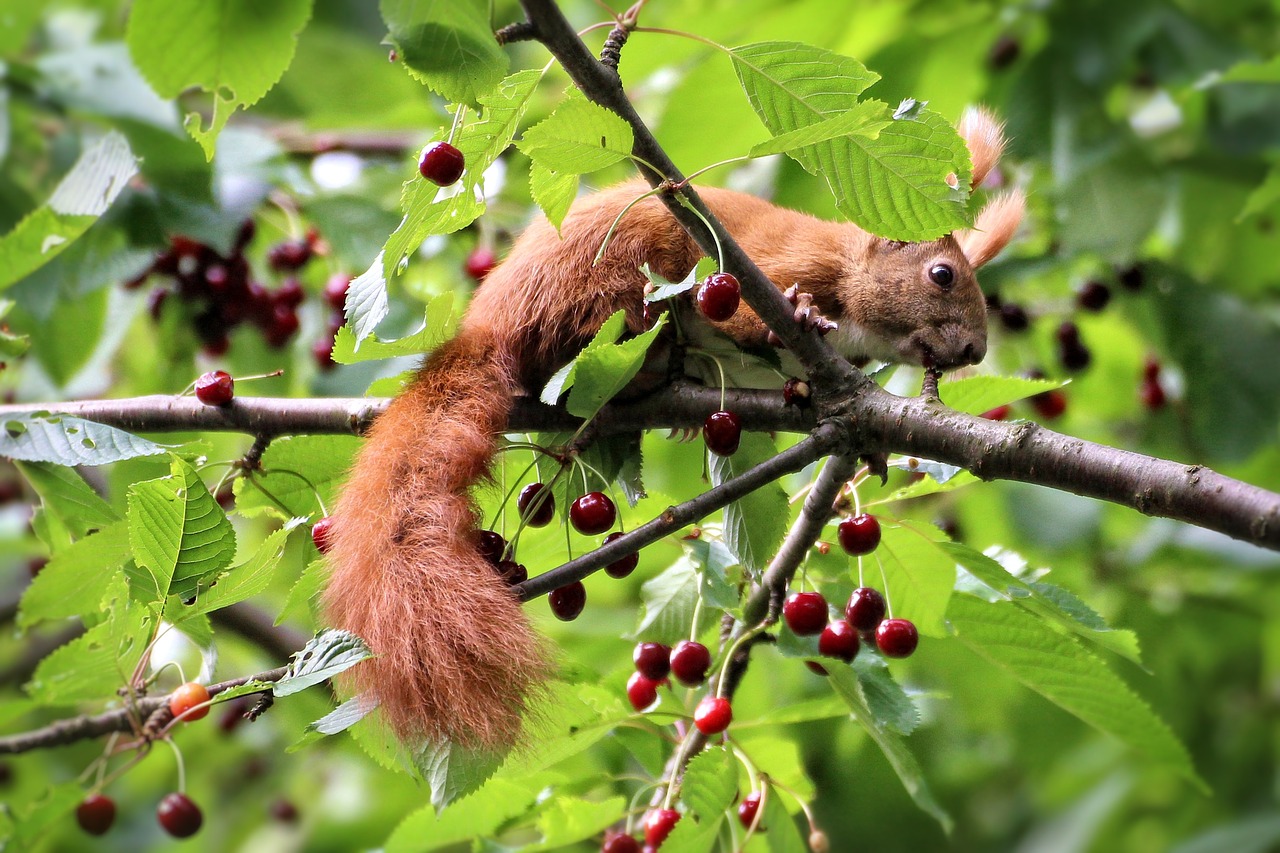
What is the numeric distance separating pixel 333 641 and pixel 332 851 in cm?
426

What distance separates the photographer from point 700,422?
2514 mm

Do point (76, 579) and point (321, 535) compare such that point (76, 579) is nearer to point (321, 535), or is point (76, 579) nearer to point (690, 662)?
point (321, 535)

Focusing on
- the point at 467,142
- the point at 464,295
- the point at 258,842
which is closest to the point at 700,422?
the point at 467,142

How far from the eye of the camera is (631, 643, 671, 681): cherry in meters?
2.43

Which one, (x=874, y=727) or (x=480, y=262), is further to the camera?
(x=480, y=262)

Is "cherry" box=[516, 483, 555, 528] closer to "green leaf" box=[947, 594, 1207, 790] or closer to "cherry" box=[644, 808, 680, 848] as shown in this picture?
"cherry" box=[644, 808, 680, 848]

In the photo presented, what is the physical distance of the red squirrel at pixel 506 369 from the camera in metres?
1.88

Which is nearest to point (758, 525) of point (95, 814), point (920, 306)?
point (920, 306)

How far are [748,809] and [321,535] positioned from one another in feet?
3.61

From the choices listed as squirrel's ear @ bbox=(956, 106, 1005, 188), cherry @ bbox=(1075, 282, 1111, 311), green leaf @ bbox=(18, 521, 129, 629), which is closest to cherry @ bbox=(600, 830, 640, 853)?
green leaf @ bbox=(18, 521, 129, 629)

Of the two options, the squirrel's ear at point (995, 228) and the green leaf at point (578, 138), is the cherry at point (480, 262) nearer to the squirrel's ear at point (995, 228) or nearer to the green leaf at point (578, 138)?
the squirrel's ear at point (995, 228)

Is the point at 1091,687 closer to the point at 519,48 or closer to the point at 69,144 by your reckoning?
the point at 69,144

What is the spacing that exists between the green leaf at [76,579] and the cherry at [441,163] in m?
1.19

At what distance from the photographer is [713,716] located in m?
2.28
